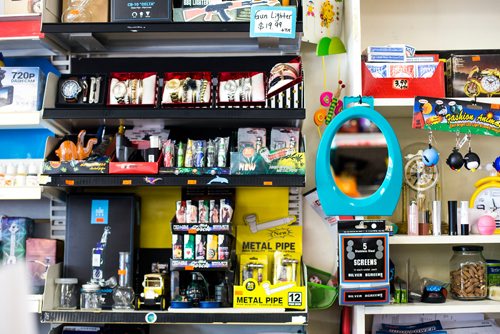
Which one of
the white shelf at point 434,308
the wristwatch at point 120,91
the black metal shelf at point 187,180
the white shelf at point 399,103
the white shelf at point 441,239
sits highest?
the wristwatch at point 120,91

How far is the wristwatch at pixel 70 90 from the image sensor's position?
3.13 meters

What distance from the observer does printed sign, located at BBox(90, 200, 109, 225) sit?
321cm

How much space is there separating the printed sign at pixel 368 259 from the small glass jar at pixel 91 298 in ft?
3.48

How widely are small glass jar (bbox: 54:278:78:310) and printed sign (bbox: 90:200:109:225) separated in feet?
0.98

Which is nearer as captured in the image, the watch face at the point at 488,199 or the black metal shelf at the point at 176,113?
the black metal shelf at the point at 176,113

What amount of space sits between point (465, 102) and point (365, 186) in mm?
645

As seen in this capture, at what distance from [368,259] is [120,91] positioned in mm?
1333

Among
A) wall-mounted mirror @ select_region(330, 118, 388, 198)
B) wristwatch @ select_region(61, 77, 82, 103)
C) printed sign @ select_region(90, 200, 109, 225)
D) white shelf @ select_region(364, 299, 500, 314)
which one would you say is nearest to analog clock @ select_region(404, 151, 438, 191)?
wall-mounted mirror @ select_region(330, 118, 388, 198)

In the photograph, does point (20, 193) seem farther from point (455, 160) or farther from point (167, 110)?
point (455, 160)

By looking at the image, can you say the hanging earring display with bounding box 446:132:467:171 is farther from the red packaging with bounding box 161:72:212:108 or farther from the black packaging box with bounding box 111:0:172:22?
the black packaging box with bounding box 111:0:172:22

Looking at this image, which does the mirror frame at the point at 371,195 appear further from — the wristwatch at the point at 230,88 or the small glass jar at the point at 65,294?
the small glass jar at the point at 65,294

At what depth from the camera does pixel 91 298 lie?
9.90ft

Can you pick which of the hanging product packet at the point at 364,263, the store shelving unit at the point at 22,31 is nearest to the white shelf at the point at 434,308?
the hanging product packet at the point at 364,263

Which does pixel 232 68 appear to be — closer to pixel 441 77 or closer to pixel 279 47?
pixel 279 47
